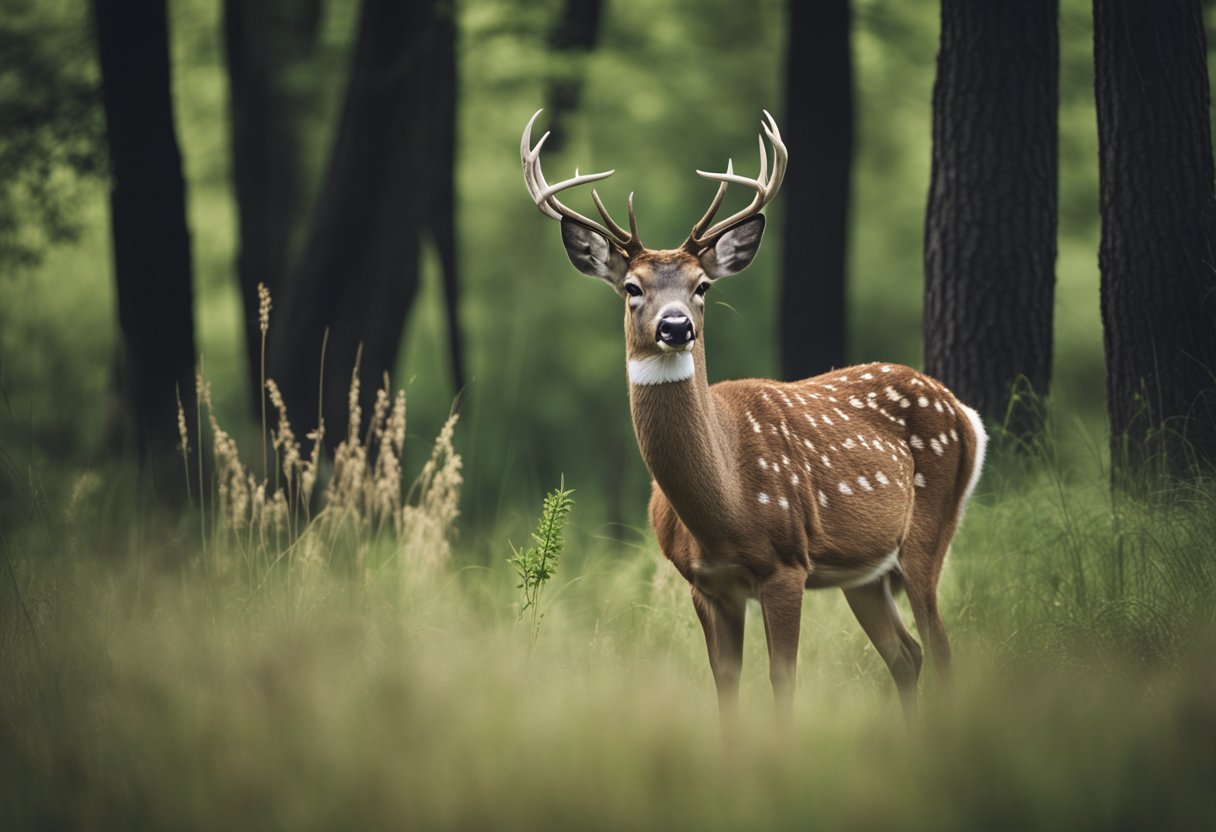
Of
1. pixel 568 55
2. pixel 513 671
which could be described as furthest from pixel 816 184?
pixel 513 671

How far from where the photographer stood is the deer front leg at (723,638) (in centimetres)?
512

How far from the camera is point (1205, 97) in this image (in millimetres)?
6461

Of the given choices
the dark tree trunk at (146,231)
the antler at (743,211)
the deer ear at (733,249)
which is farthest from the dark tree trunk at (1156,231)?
the dark tree trunk at (146,231)

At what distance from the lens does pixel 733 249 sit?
17.7 feet

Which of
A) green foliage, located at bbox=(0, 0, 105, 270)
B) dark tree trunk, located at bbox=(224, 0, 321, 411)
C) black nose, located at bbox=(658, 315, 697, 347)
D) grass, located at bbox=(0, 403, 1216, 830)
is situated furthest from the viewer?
dark tree trunk, located at bbox=(224, 0, 321, 411)

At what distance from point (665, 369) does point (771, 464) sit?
1.89 ft

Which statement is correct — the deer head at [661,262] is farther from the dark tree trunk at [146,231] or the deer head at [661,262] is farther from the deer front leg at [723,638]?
the dark tree trunk at [146,231]

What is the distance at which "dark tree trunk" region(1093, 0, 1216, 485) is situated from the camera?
6.27m

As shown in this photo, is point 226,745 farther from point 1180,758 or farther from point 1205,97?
point 1205,97

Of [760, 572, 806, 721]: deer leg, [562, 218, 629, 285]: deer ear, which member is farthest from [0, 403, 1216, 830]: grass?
[562, 218, 629, 285]: deer ear

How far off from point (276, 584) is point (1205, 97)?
182 inches

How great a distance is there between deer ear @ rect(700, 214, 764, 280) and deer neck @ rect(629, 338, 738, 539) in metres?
0.48

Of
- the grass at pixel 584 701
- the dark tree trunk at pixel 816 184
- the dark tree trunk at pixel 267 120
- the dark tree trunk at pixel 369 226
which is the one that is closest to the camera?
the grass at pixel 584 701

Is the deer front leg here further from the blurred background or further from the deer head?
the blurred background
